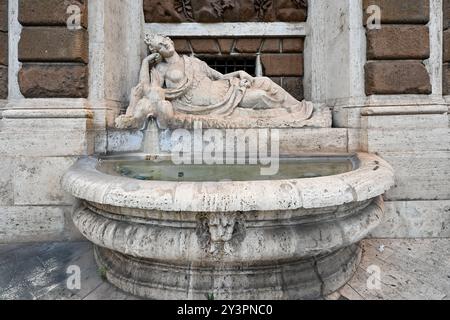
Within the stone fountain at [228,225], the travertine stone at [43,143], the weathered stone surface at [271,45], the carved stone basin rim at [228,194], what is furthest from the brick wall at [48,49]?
the weathered stone surface at [271,45]

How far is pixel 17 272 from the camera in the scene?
2.42 metres

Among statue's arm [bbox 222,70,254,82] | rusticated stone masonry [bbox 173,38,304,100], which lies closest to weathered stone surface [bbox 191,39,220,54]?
rusticated stone masonry [bbox 173,38,304,100]

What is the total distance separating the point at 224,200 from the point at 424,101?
2679 millimetres

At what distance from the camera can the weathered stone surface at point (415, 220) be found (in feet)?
10.1

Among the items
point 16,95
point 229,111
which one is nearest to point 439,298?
point 229,111

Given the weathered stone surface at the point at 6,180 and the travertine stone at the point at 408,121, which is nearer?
the weathered stone surface at the point at 6,180

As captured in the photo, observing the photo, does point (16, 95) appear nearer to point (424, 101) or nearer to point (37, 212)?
point (37, 212)

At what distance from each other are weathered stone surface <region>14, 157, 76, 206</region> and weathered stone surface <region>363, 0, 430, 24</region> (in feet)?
11.4

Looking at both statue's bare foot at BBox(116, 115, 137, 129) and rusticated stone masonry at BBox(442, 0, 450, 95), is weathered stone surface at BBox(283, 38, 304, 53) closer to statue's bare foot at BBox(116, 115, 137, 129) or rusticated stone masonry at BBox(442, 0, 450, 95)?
rusticated stone masonry at BBox(442, 0, 450, 95)

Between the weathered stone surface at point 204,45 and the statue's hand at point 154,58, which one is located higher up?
the weathered stone surface at point 204,45

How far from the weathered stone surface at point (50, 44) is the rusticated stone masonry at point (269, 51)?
1.61 m

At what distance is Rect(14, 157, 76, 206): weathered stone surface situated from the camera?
306 centimetres

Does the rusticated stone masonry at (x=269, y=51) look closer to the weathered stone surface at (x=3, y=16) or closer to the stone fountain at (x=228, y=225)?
the weathered stone surface at (x=3, y=16)

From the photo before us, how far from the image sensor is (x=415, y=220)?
10.1 ft
